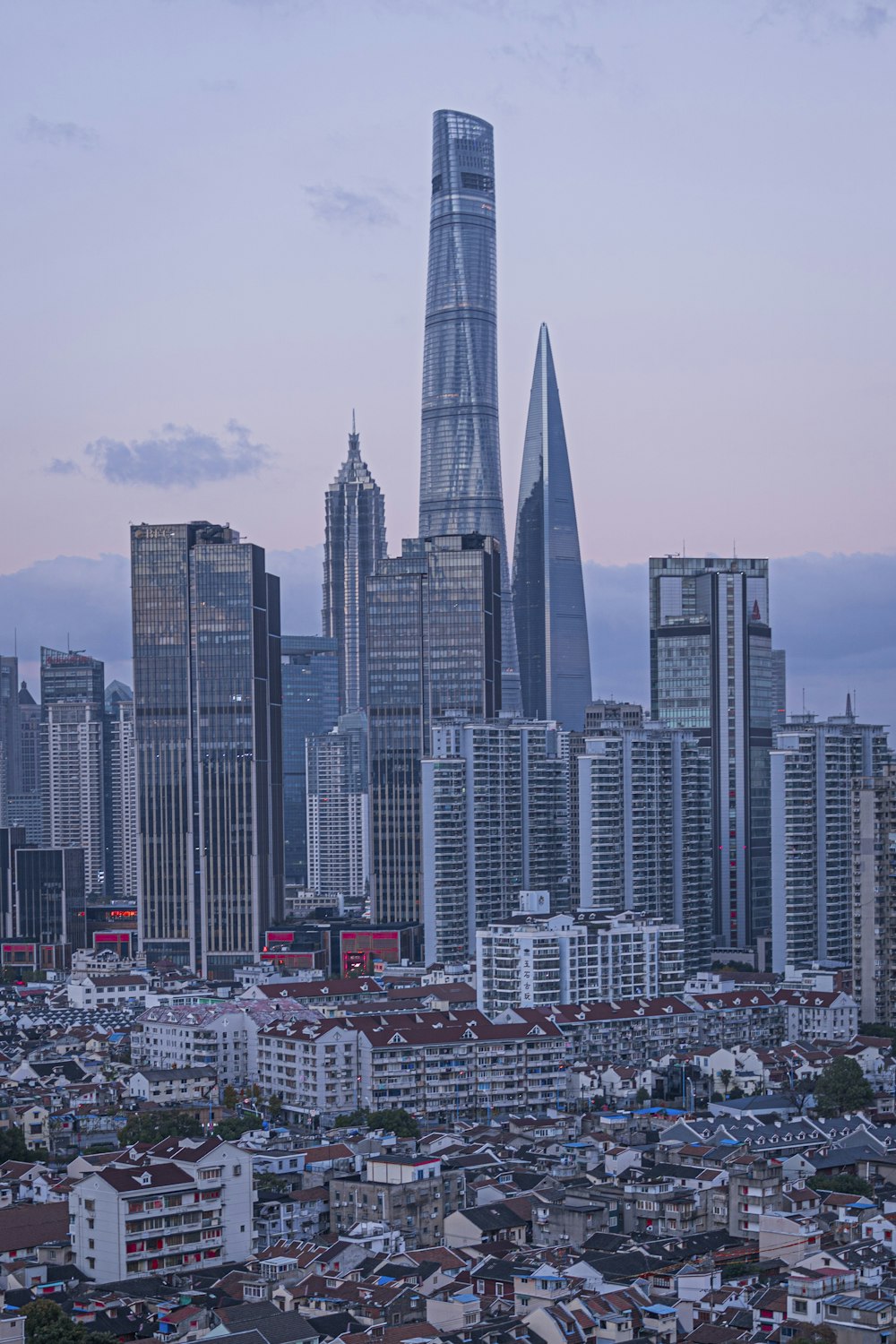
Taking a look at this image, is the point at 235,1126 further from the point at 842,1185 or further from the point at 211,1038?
the point at 842,1185

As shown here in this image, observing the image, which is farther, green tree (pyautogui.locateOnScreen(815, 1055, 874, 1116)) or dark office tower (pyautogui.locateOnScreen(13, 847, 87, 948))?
dark office tower (pyautogui.locateOnScreen(13, 847, 87, 948))

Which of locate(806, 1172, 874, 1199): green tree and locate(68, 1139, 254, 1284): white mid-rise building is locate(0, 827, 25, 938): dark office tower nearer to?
locate(68, 1139, 254, 1284): white mid-rise building

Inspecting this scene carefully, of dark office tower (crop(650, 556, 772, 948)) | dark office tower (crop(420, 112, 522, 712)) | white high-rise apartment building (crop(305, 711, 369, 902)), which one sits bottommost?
white high-rise apartment building (crop(305, 711, 369, 902))

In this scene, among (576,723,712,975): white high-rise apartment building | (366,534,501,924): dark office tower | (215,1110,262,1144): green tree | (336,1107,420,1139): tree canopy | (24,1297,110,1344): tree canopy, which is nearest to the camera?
(24,1297,110,1344): tree canopy

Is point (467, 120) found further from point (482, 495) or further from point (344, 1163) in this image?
point (344, 1163)

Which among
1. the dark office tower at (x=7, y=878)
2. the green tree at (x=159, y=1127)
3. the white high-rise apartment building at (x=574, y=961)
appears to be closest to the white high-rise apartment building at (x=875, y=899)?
the white high-rise apartment building at (x=574, y=961)

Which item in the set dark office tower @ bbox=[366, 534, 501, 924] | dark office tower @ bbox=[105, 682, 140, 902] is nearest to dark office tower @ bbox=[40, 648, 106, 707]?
dark office tower @ bbox=[105, 682, 140, 902]

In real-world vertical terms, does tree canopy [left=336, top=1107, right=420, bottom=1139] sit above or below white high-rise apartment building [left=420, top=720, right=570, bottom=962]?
below

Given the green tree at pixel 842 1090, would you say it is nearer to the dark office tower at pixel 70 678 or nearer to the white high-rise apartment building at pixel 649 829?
the white high-rise apartment building at pixel 649 829

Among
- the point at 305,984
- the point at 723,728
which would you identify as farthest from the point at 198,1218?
the point at 723,728
